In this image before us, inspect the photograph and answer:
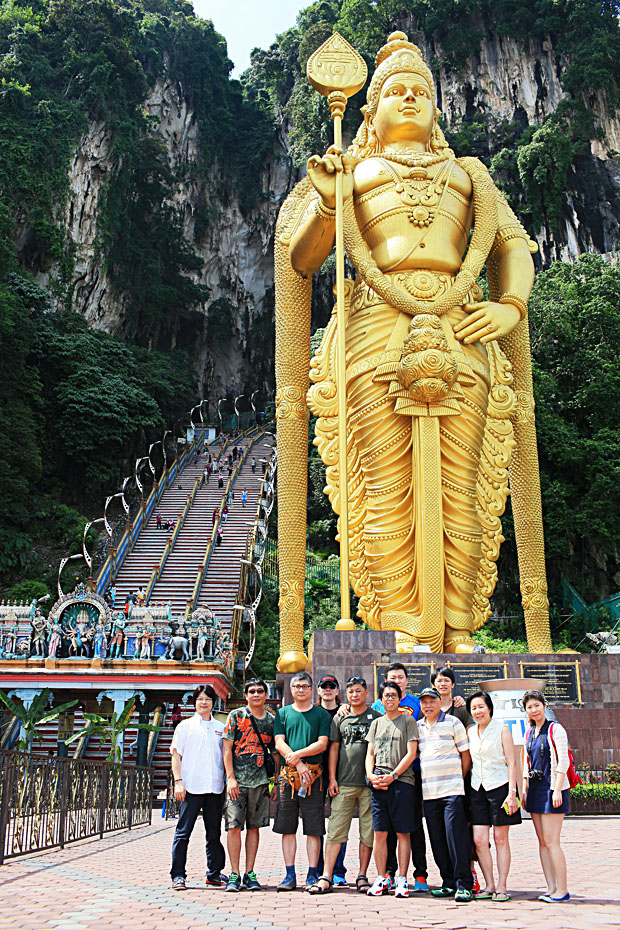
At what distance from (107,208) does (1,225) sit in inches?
294

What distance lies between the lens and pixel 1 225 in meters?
22.7

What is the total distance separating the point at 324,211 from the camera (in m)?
7.69

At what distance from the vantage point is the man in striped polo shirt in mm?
3330

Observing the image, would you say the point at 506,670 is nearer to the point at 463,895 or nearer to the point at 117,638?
the point at 463,895

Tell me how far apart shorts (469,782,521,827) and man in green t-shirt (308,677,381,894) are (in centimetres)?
46

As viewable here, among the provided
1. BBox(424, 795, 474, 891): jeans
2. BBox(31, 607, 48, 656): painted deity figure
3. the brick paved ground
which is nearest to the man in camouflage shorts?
the brick paved ground

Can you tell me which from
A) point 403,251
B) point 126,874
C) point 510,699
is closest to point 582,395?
point 403,251

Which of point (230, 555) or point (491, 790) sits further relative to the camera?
point (230, 555)

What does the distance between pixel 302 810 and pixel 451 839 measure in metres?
0.62

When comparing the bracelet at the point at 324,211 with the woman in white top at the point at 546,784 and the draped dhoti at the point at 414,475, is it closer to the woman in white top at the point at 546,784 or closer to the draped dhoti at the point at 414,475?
the draped dhoti at the point at 414,475

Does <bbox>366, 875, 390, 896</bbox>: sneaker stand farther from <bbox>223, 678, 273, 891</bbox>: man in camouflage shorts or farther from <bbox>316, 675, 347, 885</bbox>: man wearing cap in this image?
<bbox>223, 678, 273, 891</bbox>: man in camouflage shorts

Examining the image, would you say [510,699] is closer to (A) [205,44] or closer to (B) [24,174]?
(B) [24,174]

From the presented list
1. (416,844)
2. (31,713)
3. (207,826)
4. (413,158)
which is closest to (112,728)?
(31,713)

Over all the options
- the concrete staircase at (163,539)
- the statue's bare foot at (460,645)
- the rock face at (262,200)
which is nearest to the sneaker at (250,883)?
the statue's bare foot at (460,645)
